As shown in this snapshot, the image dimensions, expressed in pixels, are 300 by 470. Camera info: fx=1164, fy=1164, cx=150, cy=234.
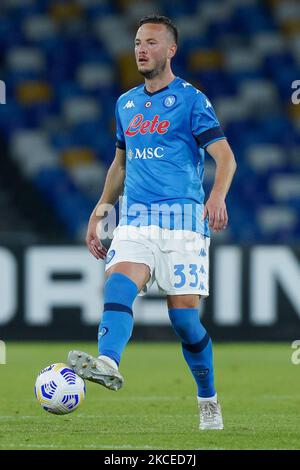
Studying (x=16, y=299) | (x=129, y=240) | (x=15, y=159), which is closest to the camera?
(x=129, y=240)

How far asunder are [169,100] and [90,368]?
161 centimetres

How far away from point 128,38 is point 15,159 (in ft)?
9.70

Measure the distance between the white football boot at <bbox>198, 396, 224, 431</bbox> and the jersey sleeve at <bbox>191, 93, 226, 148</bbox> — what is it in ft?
4.36

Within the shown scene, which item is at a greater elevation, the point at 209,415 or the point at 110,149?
the point at 110,149

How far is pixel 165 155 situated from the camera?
604 cm

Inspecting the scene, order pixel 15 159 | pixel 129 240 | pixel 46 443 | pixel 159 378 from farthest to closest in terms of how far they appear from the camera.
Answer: pixel 15 159, pixel 159 378, pixel 129 240, pixel 46 443

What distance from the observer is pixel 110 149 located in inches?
639

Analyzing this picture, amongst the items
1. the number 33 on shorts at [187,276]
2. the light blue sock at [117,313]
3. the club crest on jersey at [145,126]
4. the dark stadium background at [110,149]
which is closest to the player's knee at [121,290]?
the light blue sock at [117,313]

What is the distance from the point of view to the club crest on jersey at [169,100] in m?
6.08

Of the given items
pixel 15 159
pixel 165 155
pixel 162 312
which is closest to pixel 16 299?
pixel 162 312

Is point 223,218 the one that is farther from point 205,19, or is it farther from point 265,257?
point 205,19
